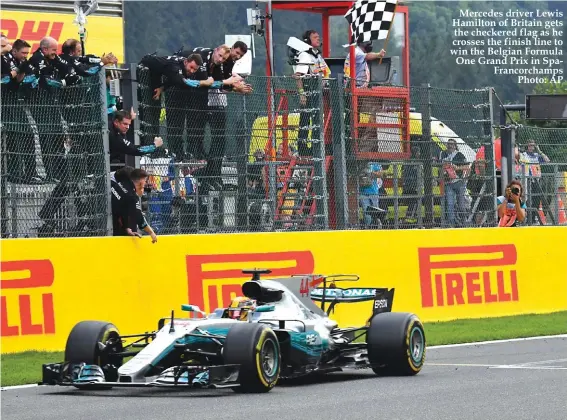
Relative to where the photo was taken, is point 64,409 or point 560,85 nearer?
point 64,409

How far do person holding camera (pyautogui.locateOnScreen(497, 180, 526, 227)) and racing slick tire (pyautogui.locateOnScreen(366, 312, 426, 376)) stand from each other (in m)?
6.58

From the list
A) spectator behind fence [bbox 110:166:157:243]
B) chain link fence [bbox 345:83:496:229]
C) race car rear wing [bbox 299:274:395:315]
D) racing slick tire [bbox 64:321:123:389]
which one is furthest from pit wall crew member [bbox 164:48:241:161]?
racing slick tire [bbox 64:321:123:389]

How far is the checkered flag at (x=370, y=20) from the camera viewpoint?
1862cm

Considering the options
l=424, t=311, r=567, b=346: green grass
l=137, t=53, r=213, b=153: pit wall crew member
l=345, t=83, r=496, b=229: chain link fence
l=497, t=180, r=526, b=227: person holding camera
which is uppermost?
l=137, t=53, r=213, b=153: pit wall crew member

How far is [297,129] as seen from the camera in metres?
15.4

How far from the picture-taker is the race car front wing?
32.7ft

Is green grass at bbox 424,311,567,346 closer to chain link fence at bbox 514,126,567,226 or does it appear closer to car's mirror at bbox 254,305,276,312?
chain link fence at bbox 514,126,567,226

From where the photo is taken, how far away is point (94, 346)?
10461 millimetres

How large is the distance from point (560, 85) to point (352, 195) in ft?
161

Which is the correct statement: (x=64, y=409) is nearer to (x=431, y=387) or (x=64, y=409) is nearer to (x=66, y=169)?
(x=431, y=387)

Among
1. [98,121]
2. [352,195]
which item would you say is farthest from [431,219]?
[98,121]

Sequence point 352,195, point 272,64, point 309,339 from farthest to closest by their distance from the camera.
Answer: point 272,64 → point 352,195 → point 309,339

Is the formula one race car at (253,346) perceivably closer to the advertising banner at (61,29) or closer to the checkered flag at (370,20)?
the checkered flag at (370,20)

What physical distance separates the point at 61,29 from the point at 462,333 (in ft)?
55.5
